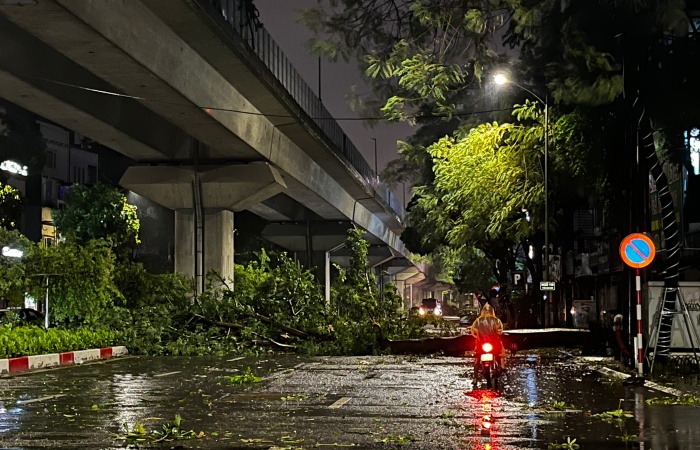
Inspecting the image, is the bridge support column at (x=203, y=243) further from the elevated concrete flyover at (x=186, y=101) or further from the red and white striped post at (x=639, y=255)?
the red and white striped post at (x=639, y=255)

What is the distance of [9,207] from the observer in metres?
61.4

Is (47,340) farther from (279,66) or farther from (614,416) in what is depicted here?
(614,416)

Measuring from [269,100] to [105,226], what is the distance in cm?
3403

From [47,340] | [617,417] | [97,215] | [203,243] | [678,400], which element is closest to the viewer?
[617,417]

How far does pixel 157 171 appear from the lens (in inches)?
1487

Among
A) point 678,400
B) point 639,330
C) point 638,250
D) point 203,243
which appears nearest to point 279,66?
point 203,243

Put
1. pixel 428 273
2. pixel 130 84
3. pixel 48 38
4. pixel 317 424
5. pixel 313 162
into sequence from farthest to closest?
pixel 428 273 → pixel 313 162 → pixel 130 84 → pixel 48 38 → pixel 317 424

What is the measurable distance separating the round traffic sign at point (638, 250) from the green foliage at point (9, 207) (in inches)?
1788

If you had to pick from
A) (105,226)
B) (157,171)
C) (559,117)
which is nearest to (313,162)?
(157,171)

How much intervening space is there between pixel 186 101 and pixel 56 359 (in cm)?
722

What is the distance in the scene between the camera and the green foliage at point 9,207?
6022 cm

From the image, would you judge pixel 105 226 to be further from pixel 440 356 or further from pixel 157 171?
pixel 440 356

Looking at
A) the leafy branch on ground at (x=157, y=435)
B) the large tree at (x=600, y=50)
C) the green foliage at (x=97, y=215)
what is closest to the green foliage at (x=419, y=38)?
the large tree at (x=600, y=50)

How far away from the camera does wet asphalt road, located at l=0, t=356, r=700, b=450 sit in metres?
11.2
